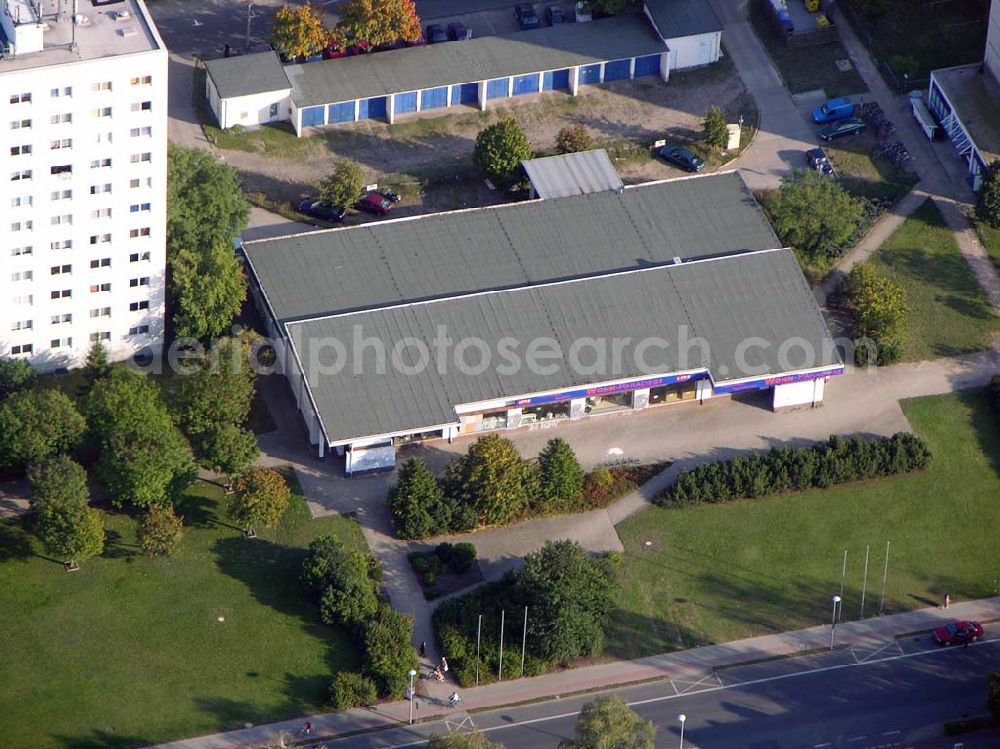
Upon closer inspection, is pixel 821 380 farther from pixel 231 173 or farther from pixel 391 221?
pixel 231 173

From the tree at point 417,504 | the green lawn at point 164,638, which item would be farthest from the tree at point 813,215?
the green lawn at point 164,638

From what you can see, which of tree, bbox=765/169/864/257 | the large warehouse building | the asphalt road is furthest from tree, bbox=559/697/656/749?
tree, bbox=765/169/864/257

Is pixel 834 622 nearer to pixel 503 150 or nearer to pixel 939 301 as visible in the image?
pixel 939 301

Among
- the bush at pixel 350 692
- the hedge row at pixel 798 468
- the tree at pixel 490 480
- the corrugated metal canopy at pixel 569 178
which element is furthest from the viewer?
the corrugated metal canopy at pixel 569 178

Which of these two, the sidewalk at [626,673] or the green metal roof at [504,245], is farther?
the green metal roof at [504,245]

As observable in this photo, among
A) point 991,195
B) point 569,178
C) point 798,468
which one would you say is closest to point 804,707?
point 798,468

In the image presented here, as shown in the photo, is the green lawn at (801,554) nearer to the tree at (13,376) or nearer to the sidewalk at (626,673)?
the sidewalk at (626,673)
